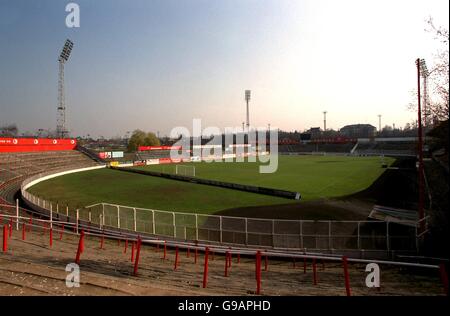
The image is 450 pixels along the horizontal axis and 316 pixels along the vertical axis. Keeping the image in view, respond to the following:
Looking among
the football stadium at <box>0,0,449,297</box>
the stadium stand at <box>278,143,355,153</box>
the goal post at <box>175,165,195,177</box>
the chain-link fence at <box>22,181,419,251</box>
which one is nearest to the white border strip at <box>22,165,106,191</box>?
the football stadium at <box>0,0,449,297</box>

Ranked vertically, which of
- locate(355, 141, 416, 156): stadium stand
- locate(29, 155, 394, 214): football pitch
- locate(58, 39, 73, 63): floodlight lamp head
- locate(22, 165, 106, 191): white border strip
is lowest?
locate(29, 155, 394, 214): football pitch

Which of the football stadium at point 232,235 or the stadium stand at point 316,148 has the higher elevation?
the stadium stand at point 316,148

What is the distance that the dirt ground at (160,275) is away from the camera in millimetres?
8227

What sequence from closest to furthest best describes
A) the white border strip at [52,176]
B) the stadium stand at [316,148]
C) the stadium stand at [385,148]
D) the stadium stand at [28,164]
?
the stadium stand at [28,164] < the white border strip at [52,176] < the stadium stand at [385,148] < the stadium stand at [316,148]

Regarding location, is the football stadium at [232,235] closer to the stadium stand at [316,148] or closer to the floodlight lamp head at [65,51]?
the floodlight lamp head at [65,51]

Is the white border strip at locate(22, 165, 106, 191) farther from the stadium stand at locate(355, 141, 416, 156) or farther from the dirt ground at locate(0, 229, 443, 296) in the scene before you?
the stadium stand at locate(355, 141, 416, 156)

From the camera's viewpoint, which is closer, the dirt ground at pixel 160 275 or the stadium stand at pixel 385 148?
the dirt ground at pixel 160 275

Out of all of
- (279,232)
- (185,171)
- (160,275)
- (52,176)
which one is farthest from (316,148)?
(160,275)

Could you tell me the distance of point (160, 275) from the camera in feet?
36.3

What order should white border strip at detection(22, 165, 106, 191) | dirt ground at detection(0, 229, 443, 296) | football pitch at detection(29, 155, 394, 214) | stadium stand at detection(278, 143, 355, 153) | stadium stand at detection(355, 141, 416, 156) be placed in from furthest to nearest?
1. stadium stand at detection(278, 143, 355, 153)
2. stadium stand at detection(355, 141, 416, 156)
3. white border strip at detection(22, 165, 106, 191)
4. football pitch at detection(29, 155, 394, 214)
5. dirt ground at detection(0, 229, 443, 296)

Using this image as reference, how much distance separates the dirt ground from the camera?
324 inches

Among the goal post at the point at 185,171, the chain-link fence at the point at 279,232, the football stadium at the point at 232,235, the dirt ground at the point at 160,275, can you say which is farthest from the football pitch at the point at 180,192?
the dirt ground at the point at 160,275

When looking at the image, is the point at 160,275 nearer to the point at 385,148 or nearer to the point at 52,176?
the point at 52,176
